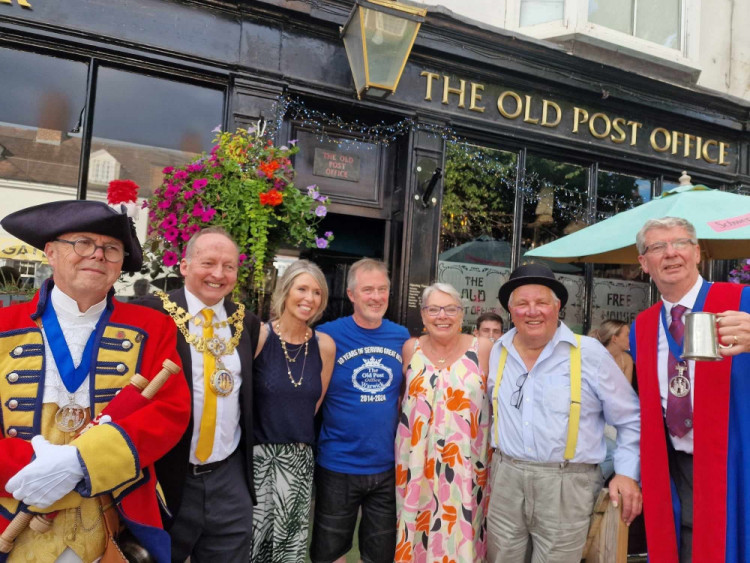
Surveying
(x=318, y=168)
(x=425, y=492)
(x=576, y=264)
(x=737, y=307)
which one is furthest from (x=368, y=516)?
(x=576, y=264)

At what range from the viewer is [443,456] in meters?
3.00

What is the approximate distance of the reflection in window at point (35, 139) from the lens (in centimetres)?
462

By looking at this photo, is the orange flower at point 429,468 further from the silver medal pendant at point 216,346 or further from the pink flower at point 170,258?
the pink flower at point 170,258

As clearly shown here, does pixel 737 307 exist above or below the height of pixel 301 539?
above

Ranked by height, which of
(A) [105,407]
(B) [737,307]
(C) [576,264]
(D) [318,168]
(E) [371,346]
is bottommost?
(A) [105,407]

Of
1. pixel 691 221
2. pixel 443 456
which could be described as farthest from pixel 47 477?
pixel 691 221

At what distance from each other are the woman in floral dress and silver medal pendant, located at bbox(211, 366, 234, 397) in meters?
1.07

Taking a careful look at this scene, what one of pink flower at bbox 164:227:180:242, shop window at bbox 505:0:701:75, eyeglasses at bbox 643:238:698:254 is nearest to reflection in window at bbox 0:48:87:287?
pink flower at bbox 164:227:180:242

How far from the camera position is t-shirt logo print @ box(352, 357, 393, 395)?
3.12 meters

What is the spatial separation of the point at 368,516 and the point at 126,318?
6.21ft

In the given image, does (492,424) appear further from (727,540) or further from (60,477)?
(60,477)

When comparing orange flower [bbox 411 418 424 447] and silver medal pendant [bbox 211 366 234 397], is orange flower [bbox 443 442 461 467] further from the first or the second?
silver medal pendant [bbox 211 366 234 397]

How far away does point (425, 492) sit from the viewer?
3.03 meters

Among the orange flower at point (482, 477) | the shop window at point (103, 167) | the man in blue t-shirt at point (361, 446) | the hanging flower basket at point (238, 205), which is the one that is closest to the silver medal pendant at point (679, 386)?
the orange flower at point (482, 477)
